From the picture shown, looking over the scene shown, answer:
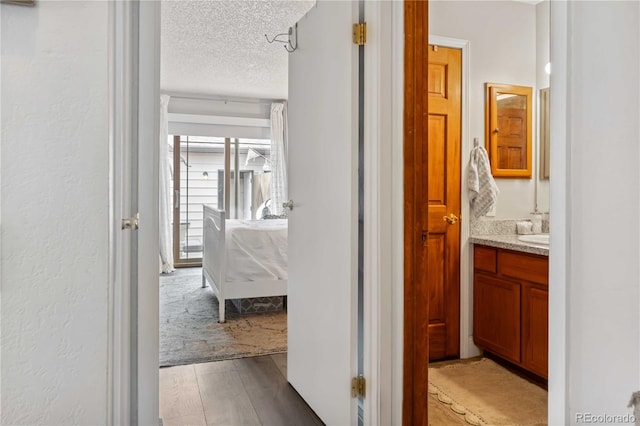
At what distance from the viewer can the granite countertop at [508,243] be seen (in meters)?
2.32

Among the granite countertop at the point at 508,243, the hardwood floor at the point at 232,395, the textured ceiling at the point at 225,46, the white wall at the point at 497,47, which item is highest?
the textured ceiling at the point at 225,46

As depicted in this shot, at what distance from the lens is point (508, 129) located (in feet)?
9.71

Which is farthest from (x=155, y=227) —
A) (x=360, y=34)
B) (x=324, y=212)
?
(x=360, y=34)

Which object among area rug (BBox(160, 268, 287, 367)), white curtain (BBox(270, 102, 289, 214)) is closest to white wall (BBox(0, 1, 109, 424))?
area rug (BBox(160, 268, 287, 367))

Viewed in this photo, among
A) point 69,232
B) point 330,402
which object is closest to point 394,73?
point 69,232

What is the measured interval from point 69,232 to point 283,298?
3.16m

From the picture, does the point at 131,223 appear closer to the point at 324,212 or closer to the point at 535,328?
the point at 324,212

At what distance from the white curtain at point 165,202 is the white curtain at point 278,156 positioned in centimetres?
139

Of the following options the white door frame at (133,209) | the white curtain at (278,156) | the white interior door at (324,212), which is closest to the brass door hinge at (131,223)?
the white door frame at (133,209)

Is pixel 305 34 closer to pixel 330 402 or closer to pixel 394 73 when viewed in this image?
pixel 394 73

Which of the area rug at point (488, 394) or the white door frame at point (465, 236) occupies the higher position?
the white door frame at point (465, 236)

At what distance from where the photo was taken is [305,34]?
88.0 inches

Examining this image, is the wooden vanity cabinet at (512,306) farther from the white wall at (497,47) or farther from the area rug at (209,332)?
the area rug at (209,332)

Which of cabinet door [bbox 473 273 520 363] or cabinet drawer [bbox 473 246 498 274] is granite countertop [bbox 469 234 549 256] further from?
cabinet door [bbox 473 273 520 363]
